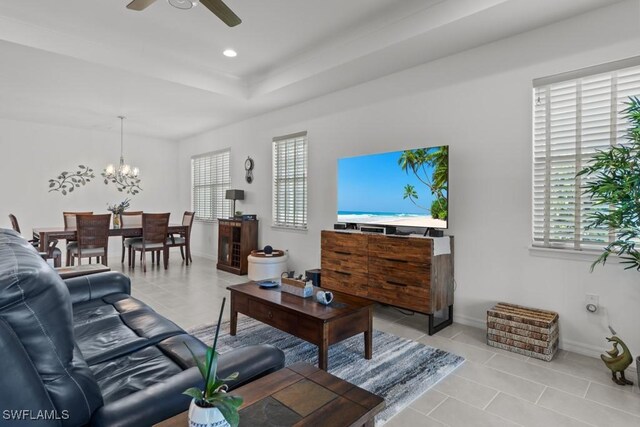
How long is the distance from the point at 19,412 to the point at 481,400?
2.28 meters

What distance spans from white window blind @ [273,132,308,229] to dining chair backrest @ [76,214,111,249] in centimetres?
262

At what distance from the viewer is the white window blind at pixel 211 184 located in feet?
22.7

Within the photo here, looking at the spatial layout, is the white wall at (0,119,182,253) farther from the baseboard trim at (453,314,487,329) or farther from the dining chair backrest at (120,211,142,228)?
the baseboard trim at (453,314,487,329)

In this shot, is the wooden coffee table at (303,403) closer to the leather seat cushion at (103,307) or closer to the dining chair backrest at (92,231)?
the leather seat cushion at (103,307)

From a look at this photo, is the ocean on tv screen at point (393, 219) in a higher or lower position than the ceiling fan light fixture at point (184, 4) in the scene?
lower

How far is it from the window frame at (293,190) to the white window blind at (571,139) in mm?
2970

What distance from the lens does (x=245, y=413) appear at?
3.60 ft

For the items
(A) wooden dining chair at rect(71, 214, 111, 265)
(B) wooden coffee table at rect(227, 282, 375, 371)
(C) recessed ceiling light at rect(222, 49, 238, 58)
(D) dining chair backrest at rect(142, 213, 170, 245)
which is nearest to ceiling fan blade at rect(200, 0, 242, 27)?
(C) recessed ceiling light at rect(222, 49, 238, 58)

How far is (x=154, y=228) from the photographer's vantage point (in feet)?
19.6

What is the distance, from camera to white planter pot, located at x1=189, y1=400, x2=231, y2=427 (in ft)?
2.93

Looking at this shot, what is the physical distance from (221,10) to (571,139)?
2.94 m

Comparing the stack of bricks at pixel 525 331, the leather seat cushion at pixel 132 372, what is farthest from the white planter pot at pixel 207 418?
the stack of bricks at pixel 525 331

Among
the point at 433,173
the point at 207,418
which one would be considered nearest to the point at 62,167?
the point at 433,173

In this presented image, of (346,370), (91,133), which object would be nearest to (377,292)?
(346,370)
